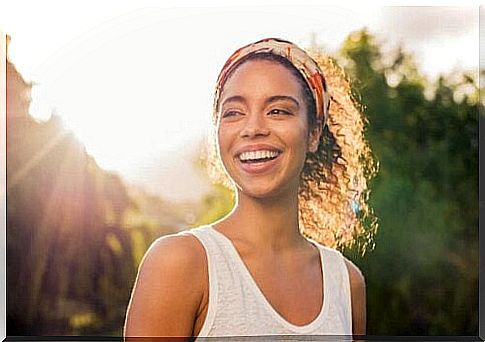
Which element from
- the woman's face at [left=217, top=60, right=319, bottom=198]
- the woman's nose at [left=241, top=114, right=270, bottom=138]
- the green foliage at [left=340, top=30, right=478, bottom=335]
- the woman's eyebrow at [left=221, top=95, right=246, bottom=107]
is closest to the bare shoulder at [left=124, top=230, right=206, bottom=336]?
the woman's face at [left=217, top=60, right=319, bottom=198]

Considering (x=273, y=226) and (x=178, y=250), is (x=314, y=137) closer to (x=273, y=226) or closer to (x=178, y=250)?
(x=273, y=226)

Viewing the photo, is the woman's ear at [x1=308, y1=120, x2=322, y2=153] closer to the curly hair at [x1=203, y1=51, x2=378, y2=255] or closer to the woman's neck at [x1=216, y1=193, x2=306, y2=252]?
the curly hair at [x1=203, y1=51, x2=378, y2=255]

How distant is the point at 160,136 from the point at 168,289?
0.82 meters

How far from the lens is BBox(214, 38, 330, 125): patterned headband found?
474 centimetres

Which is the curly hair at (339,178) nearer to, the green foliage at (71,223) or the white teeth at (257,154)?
the white teeth at (257,154)

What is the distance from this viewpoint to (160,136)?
187 inches

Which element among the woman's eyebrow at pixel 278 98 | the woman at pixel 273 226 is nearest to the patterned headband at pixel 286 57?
the woman at pixel 273 226

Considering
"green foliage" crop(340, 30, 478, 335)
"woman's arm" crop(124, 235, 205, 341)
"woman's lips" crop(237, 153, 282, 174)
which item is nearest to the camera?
"woman's arm" crop(124, 235, 205, 341)

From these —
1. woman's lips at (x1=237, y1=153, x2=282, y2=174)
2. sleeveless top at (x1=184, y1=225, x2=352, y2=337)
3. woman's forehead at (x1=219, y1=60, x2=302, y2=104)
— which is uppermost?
woman's forehead at (x1=219, y1=60, x2=302, y2=104)

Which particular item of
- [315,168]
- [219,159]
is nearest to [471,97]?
[315,168]

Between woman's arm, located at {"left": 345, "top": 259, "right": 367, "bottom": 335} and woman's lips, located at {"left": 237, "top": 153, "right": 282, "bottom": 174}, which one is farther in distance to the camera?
woman's arm, located at {"left": 345, "top": 259, "right": 367, "bottom": 335}

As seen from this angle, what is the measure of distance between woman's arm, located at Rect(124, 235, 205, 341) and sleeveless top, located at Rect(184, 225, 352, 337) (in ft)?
0.24

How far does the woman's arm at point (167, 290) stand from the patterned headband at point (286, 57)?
78 centimetres

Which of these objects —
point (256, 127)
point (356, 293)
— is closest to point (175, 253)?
point (256, 127)
